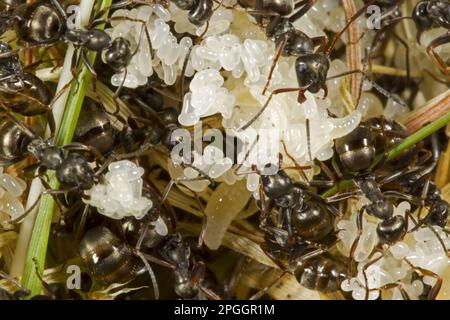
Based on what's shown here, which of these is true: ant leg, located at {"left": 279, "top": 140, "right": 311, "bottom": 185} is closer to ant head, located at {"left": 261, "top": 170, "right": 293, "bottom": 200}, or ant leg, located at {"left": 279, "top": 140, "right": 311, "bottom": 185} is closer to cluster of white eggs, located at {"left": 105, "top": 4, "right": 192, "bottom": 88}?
ant head, located at {"left": 261, "top": 170, "right": 293, "bottom": 200}

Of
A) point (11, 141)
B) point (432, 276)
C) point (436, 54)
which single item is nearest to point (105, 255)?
point (11, 141)

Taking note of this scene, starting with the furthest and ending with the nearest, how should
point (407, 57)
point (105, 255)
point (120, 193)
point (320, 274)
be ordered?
point (407, 57), point (320, 274), point (105, 255), point (120, 193)

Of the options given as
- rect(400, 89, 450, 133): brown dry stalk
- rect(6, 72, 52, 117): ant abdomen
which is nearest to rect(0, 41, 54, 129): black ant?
rect(6, 72, 52, 117): ant abdomen

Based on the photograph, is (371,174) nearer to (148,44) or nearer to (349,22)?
(349,22)

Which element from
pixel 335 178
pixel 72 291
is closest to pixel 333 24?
A: pixel 335 178
